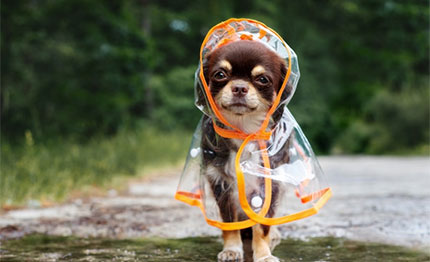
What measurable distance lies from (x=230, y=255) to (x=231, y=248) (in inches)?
2.7

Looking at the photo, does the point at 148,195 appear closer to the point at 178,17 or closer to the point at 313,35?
the point at 178,17

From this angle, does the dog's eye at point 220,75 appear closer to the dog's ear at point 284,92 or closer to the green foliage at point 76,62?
the dog's ear at point 284,92

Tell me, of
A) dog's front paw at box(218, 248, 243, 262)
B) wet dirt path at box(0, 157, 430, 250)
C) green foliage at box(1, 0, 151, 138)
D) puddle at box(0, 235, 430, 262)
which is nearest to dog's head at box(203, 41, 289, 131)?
dog's front paw at box(218, 248, 243, 262)

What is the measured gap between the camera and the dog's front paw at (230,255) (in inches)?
120

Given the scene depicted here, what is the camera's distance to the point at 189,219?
4570mm

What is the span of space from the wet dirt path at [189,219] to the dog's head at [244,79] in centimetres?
A: 128

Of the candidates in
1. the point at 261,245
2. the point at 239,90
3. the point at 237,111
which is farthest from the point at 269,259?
the point at 239,90

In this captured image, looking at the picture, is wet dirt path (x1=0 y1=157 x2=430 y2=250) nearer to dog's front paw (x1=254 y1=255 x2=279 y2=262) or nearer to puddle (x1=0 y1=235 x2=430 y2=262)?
puddle (x1=0 y1=235 x2=430 y2=262)

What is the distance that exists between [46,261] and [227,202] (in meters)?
1.09

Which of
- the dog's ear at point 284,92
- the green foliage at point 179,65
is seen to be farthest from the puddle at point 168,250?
the green foliage at point 179,65

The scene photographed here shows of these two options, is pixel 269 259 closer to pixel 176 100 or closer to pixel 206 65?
pixel 206 65

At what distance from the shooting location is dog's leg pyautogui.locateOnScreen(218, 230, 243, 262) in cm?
305

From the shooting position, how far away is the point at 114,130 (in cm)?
1373

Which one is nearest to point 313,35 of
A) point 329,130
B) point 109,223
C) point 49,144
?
point 329,130
